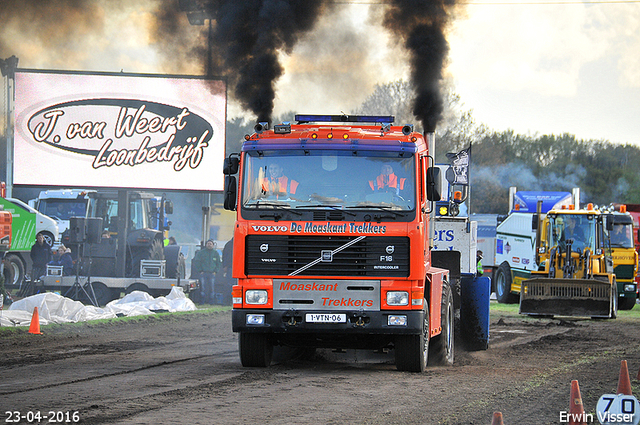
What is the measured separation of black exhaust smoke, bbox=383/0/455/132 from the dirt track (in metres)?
5.44

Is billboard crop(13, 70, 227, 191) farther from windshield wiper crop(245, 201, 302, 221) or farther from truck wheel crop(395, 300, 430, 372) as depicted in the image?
truck wheel crop(395, 300, 430, 372)

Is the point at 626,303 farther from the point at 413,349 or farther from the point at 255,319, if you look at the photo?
the point at 255,319

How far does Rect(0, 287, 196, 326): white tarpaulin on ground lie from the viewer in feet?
57.0

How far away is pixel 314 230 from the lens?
33.3 feet

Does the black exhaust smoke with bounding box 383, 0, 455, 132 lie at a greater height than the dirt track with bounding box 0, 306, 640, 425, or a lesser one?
greater

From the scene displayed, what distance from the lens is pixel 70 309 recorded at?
61.2 feet

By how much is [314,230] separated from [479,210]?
163 feet

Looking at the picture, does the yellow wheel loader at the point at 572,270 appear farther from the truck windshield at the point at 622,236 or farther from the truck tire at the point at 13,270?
the truck tire at the point at 13,270

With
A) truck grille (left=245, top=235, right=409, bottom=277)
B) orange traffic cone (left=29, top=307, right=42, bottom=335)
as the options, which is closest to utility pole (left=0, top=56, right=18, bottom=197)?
orange traffic cone (left=29, top=307, right=42, bottom=335)

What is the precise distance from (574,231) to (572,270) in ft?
6.14

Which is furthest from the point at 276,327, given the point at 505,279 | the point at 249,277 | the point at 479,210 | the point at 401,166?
the point at 479,210

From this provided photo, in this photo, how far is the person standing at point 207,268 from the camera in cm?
2505

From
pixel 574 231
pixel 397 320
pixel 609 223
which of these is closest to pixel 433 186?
pixel 397 320

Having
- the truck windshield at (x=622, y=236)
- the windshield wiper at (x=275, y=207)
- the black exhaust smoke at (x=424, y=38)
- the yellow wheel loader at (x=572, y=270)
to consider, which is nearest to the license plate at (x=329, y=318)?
the windshield wiper at (x=275, y=207)
